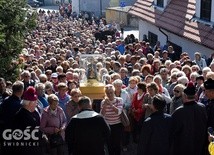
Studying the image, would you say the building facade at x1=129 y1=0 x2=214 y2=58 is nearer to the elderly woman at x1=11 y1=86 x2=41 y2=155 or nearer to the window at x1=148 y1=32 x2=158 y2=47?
the window at x1=148 y1=32 x2=158 y2=47

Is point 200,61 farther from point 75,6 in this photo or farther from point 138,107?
point 75,6

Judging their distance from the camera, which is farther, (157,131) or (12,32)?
(12,32)

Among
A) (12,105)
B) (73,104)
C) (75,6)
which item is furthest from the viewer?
(75,6)

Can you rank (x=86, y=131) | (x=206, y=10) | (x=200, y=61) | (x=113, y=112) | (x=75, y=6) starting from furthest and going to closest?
(x=75, y=6) < (x=206, y=10) < (x=200, y=61) < (x=113, y=112) < (x=86, y=131)

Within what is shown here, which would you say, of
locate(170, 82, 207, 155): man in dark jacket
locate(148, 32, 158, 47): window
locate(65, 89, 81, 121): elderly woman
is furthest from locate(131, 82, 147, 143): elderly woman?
locate(148, 32, 158, 47): window

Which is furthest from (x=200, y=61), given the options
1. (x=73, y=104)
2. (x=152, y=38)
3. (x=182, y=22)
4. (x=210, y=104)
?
(x=152, y=38)

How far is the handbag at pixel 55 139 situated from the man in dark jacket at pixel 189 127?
2173 mm

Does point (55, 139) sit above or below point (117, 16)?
below

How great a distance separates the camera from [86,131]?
268 inches

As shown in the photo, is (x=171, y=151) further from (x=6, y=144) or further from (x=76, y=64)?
(x=76, y=64)

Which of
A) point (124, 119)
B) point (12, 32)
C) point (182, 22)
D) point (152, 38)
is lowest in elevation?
point (124, 119)

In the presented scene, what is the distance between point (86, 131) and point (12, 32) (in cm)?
467

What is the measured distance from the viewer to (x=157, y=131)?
664 centimetres

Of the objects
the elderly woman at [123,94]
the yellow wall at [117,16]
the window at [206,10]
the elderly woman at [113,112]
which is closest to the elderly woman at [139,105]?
the elderly woman at [123,94]
